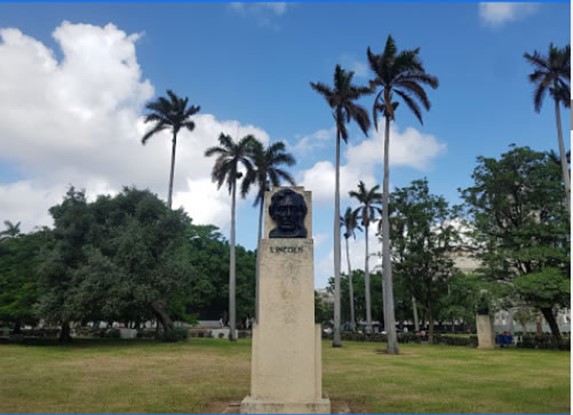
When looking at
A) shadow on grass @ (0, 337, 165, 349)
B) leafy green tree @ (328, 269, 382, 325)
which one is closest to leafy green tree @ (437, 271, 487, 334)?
shadow on grass @ (0, 337, 165, 349)

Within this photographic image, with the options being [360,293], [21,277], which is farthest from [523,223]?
[360,293]

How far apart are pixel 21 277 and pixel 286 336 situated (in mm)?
26419

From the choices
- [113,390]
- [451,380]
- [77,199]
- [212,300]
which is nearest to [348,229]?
[212,300]

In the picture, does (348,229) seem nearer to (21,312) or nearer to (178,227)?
(178,227)

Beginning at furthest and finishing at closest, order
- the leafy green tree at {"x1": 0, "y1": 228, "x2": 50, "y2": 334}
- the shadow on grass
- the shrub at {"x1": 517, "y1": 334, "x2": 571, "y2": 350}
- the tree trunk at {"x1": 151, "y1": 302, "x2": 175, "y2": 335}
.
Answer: the tree trunk at {"x1": 151, "y1": 302, "x2": 175, "y2": 335} → the shrub at {"x1": 517, "y1": 334, "x2": 571, "y2": 350} → the leafy green tree at {"x1": 0, "y1": 228, "x2": 50, "y2": 334} → the shadow on grass

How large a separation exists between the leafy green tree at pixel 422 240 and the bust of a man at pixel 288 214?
28.0m

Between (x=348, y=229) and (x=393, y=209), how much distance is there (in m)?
18.0

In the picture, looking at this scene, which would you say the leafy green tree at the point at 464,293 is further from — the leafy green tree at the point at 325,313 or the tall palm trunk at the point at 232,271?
the leafy green tree at the point at 325,313

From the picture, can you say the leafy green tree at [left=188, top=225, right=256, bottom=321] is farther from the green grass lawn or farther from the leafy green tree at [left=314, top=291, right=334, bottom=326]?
the green grass lawn

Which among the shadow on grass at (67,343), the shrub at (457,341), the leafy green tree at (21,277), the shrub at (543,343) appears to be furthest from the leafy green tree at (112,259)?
the shrub at (543,343)

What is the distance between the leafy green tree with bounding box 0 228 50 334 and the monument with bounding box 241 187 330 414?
23.1 m

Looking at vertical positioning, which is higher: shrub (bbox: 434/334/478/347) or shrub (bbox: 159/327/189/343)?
shrub (bbox: 159/327/189/343)

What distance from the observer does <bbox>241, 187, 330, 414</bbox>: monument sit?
32.0ft

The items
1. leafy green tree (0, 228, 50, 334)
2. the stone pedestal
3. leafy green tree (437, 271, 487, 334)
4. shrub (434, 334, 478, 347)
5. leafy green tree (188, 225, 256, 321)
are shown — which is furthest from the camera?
leafy green tree (188, 225, 256, 321)
